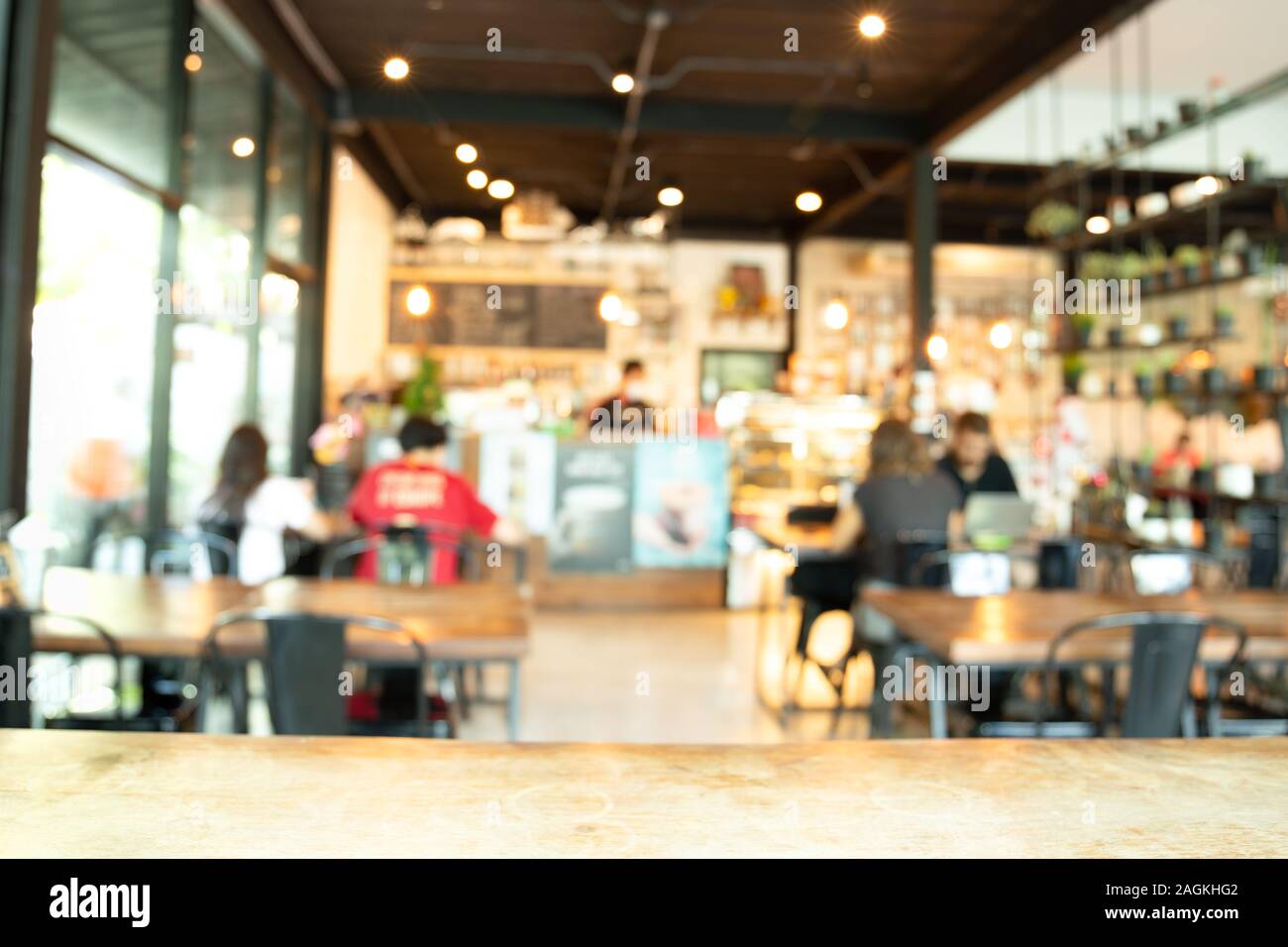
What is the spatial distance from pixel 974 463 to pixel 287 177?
453cm

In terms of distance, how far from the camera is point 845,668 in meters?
4.63

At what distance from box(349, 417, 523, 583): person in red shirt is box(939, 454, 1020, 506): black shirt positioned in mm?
2509

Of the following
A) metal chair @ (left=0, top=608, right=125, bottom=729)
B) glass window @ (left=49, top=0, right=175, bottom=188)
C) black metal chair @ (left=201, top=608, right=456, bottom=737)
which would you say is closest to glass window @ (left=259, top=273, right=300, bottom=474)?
glass window @ (left=49, top=0, right=175, bottom=188)

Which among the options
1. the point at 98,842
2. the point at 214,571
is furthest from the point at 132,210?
the point at 98,842

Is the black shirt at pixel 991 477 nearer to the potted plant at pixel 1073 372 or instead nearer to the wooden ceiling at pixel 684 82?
the wooden ceiling at pixel 684 82

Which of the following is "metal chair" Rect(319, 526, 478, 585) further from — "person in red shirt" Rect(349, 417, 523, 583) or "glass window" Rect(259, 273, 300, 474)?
"glass window" Rect(259, 273, 300, 474)

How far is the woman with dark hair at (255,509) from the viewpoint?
4.00m

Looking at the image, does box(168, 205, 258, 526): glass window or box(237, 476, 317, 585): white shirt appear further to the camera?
box(168, 205, 258, 526): glass window

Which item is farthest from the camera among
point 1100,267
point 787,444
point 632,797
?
point 787,444

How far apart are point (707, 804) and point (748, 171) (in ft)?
28.9

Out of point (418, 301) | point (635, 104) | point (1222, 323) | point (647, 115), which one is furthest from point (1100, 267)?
point (418, 301)

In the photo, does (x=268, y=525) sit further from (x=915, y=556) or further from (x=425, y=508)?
(x=915, y=556)

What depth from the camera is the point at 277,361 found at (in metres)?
7.00

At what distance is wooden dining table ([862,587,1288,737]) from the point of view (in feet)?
8.86
